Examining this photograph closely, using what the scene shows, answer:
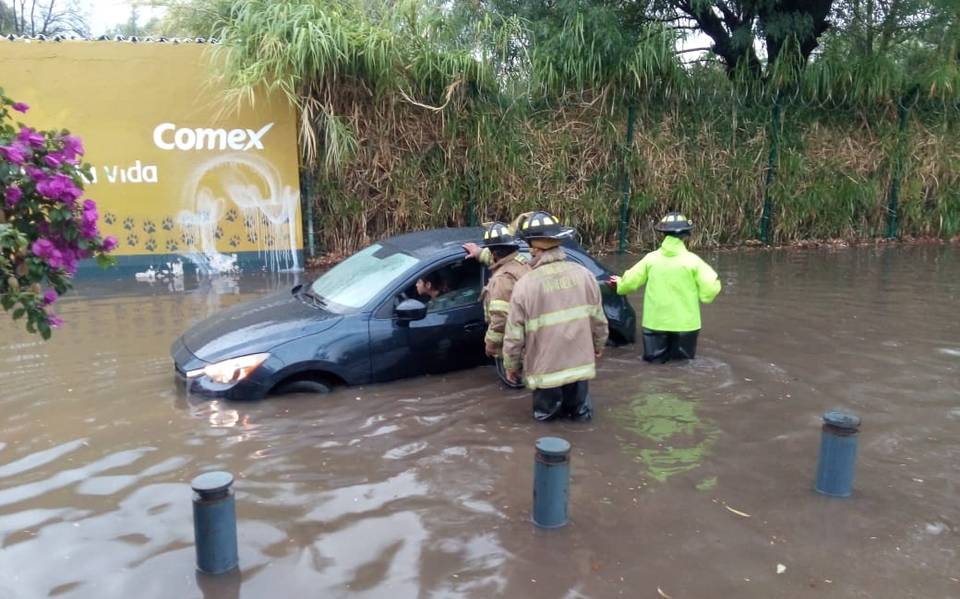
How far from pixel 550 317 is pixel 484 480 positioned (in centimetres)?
117

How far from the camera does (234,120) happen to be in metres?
10.9

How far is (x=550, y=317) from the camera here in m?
5.17

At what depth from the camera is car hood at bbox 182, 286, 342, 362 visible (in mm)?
5574

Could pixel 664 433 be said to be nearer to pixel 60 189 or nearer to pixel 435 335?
pixel 435 335

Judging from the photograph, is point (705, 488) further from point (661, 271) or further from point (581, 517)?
point (661, 271)

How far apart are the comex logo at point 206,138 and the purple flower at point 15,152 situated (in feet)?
27.6

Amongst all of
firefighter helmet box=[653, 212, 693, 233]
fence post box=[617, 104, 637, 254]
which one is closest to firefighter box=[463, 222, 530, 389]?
firefighter helmet box=[653, 212, 693, 233]

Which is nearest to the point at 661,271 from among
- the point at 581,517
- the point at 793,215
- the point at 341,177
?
the point at 581,517

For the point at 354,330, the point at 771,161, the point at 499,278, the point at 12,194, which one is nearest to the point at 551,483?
the point at 499,278

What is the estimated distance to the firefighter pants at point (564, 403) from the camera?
17.8 ft

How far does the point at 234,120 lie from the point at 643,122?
6.43 metres

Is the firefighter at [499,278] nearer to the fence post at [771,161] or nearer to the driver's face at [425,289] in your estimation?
the driver's face at [425,289]

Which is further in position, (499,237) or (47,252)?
(499,237)

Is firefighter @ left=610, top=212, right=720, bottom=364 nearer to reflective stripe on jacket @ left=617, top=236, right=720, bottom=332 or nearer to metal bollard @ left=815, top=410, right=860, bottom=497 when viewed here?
reflective stripe on jacket @ left=617, top=236, right=720, bottom=332
